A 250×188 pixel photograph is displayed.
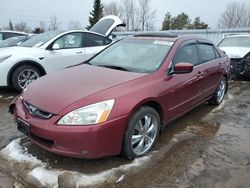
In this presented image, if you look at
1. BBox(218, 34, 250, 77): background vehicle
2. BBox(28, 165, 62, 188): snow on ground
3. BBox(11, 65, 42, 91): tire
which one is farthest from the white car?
BBox(218, 34, 250, 77): background vehicle

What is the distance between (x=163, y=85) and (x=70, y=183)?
1.70 m

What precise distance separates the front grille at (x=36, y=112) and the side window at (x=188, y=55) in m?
2.04

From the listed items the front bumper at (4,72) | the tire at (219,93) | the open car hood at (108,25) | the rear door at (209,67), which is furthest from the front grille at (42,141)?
the open car hood at (108,25)

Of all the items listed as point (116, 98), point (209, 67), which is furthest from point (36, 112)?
point (209, 67)

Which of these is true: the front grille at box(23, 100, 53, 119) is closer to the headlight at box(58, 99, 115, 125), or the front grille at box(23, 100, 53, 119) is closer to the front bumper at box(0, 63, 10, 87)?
the headlight at box(58, 99, 115, 125)

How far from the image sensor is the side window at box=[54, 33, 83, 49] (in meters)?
6.84

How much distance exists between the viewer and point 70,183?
112 inches

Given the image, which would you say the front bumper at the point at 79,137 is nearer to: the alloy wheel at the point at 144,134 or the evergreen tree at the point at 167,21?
the alloy wheel at the point at 144,134

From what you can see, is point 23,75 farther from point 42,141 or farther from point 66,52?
point 42,141

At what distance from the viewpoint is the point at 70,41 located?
23.0ft

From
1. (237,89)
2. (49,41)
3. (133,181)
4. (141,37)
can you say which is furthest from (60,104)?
(237,89)

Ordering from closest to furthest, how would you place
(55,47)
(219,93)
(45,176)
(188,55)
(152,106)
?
(45,176) → (152,106) → (188,55) → (219,93) → (55,47)

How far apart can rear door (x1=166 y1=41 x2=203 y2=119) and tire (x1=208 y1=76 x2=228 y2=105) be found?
1131mm

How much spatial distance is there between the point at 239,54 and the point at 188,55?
531 cm
